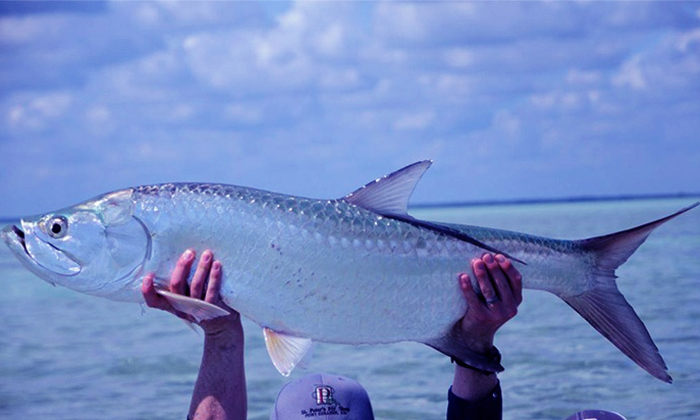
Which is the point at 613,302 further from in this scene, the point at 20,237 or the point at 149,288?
the point at 20,237

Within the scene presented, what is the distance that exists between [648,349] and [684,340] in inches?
292

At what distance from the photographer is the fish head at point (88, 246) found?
3.01 metres

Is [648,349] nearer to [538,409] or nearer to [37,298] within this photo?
[538,409]

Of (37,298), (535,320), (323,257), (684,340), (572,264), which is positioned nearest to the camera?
(323,257)

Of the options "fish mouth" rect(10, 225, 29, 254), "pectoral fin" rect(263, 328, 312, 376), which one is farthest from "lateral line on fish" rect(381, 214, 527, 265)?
"fish mouth" rect(10, 225, 29, 254)

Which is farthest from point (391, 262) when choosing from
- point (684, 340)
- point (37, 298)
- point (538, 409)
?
point (37, 298)

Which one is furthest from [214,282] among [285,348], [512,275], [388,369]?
[388,369]

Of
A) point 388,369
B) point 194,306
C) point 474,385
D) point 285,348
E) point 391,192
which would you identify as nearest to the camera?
point 194,306

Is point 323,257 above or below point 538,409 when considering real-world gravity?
below

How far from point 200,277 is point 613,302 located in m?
1.49

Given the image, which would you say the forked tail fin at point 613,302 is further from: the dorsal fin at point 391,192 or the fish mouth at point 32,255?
the fish mouth at point 32,255

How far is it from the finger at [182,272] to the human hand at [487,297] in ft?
3.06

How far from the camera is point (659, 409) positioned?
7.22 meters

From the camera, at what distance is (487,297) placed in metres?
3.25
